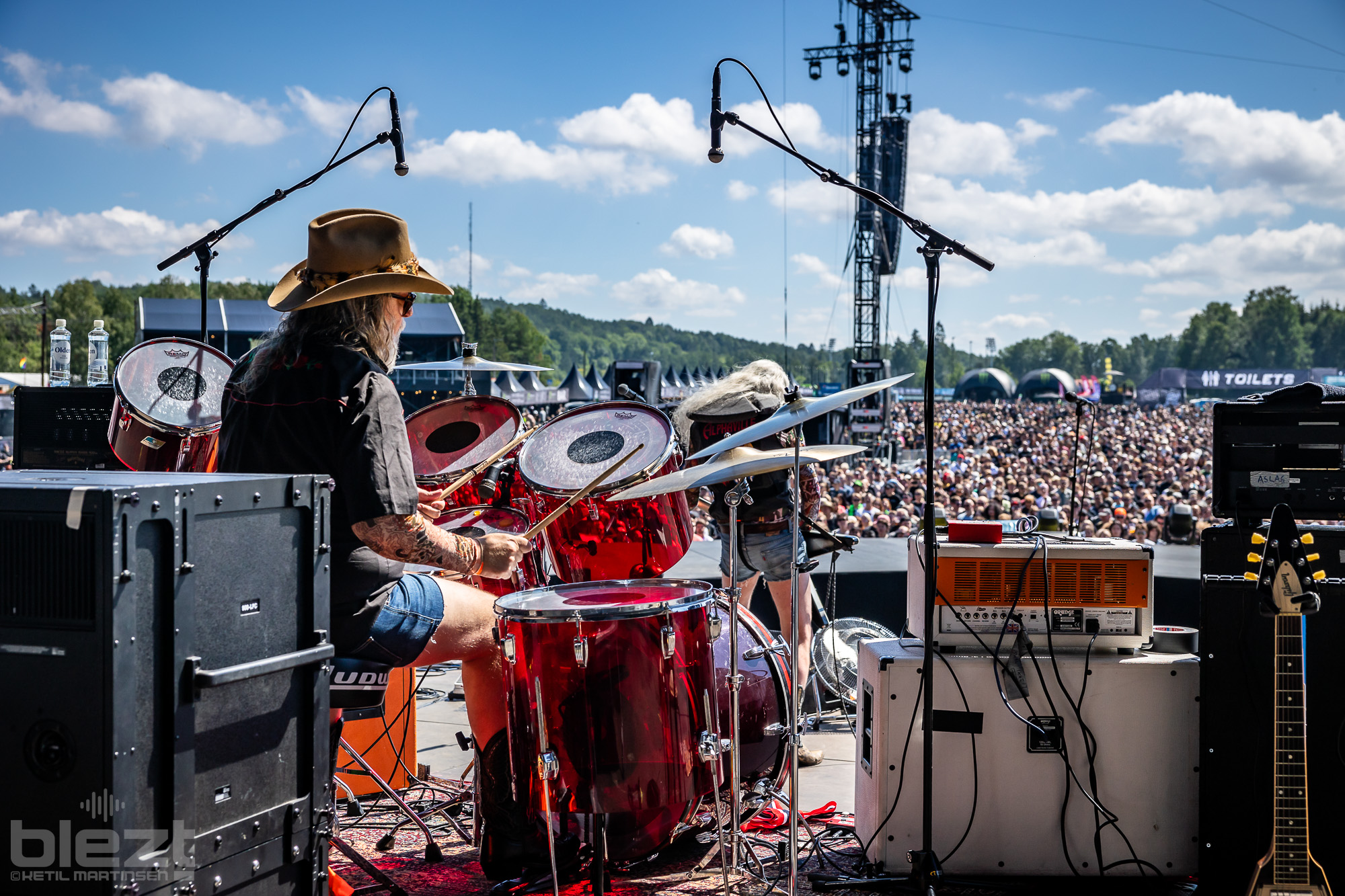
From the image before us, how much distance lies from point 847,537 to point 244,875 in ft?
9.44

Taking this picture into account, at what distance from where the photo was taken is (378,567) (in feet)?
7.77

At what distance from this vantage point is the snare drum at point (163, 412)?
3.53 metres

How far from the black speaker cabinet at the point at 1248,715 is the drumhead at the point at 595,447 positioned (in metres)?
1.53

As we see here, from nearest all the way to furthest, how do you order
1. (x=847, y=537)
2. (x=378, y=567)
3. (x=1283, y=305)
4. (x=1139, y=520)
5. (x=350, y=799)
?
(x=378, y=567) → (x=350, y=799) → (x=847, y=537) → (x=1139, y=520) → (x=1283, y=305)

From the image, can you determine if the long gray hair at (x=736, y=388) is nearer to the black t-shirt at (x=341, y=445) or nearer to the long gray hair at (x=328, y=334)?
the long gray hair at (x=328, y=334)

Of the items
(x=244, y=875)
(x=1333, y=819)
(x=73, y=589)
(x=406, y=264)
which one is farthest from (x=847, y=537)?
(x=73, y=589)

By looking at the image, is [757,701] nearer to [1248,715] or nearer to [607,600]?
[607,600]

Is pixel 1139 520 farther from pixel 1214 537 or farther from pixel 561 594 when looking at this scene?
pixel 561 594

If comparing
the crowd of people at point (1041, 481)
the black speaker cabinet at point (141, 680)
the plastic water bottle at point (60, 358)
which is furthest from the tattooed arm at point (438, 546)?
the plastic water bottle at point (60, 358)

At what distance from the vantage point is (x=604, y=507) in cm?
296

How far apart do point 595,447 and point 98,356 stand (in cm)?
400

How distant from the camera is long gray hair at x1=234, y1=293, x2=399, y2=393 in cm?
240

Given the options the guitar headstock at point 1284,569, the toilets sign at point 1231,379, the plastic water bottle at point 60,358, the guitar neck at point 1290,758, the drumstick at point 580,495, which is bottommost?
the guitar neck at point 1290,758

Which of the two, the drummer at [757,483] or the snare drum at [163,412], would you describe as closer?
the snare drum at [163,412]
